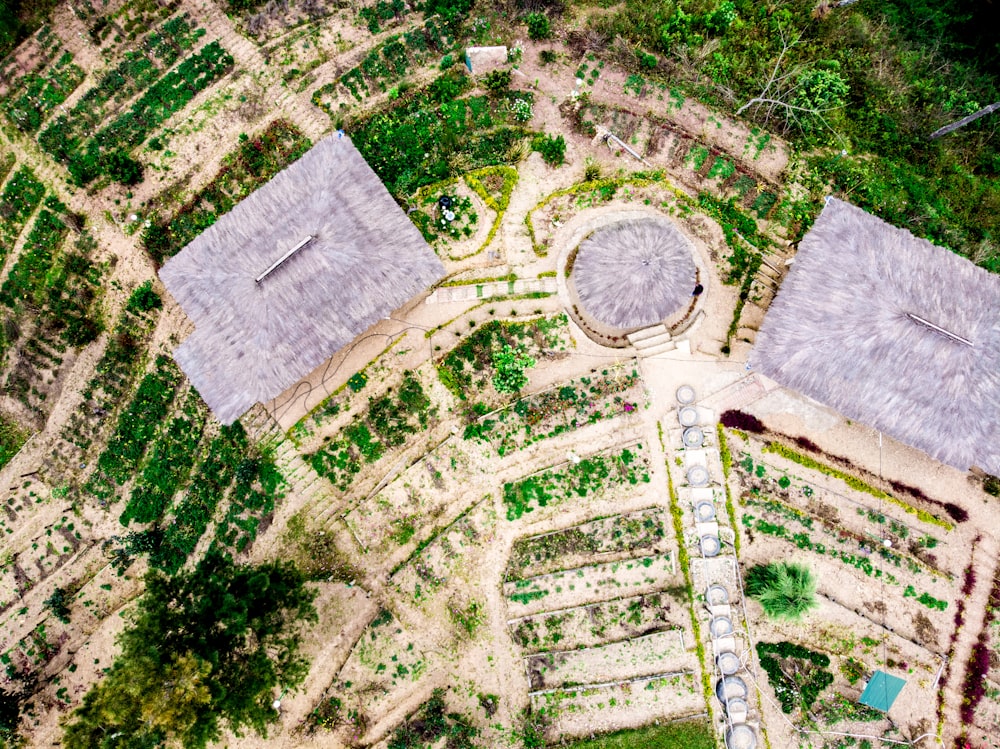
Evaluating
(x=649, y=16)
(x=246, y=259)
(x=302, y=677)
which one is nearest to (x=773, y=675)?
(x=302, y=677)

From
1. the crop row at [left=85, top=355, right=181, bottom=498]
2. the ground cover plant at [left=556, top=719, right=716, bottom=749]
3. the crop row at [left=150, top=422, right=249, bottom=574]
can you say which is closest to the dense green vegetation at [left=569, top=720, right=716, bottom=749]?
the ground cover plant at [left=556, top=719, right=716, bottom=749]

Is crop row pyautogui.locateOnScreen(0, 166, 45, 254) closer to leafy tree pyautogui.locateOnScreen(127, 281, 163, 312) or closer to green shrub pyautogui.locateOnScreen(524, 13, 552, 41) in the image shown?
leafy tree pyautogui.locateOnScreen(127, 281, 163, 312)

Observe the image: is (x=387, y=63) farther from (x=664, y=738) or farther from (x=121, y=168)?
(x=664, y=738)

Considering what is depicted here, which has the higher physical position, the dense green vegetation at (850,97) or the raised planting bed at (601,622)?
the dense green vegetation at (850,97)

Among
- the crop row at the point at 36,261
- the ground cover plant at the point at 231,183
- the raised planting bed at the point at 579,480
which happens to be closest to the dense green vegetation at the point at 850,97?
the raised planting bed at the point at 579,480

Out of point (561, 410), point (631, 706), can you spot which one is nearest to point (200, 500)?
point (561, 410)

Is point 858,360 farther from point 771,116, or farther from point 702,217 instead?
point 771,116

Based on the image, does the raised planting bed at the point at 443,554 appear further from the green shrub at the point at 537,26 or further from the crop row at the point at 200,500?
the green shrub at the point at 537,26
